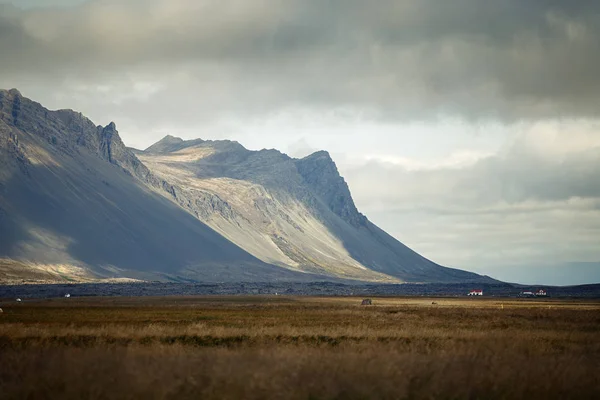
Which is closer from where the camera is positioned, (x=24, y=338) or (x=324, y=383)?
(x=324, y=383)

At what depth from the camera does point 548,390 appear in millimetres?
19500

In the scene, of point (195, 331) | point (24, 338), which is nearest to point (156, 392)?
point (24, 338)

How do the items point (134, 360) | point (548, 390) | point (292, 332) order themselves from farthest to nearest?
1. point (292, 332)
2. point (134, 360)
3. point (548, 390)

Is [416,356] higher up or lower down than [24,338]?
higher up

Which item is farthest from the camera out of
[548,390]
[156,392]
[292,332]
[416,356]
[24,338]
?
[292,332]

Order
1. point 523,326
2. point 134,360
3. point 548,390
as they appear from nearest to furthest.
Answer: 1. point 548,390
2. point 134,360
3. point 523,326

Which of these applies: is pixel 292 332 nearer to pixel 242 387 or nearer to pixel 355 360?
pixel 355 360

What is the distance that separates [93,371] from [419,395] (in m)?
8.96

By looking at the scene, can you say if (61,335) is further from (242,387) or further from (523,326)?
(523,326)

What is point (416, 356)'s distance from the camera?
23.9 metres

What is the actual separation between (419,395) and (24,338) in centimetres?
2477

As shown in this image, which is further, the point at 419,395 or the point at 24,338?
the point at 24,338

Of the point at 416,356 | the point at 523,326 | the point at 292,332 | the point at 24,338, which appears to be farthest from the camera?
the point at 523,326

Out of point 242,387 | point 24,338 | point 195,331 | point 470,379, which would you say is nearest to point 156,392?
point 242,387
